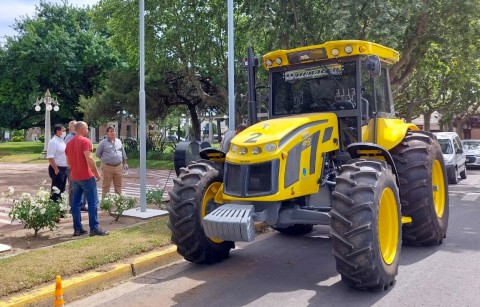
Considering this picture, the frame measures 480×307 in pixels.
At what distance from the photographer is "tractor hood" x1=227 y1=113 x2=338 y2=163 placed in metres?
6.06

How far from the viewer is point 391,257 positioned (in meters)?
6.17

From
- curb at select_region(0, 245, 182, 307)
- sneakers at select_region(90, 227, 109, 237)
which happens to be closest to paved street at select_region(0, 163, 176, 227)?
sneakers at select_region(90, 227, 109, 237)

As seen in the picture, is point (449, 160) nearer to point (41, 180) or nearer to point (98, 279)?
point (98, 279)

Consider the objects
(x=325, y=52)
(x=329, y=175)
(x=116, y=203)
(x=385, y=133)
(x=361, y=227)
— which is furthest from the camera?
(x=116, y=203)

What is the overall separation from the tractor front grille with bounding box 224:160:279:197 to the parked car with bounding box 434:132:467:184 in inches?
509

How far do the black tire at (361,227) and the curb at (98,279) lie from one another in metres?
2.76

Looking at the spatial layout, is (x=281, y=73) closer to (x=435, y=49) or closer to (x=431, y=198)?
(x=431, y=198)

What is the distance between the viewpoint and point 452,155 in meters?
17.6

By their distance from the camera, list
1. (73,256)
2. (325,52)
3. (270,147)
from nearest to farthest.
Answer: (270,147)
(73,256)
(325,52)

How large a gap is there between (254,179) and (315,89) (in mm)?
2058

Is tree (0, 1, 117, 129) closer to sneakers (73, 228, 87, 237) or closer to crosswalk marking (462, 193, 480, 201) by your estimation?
crosswalk marking (462, 193, 480, 201)

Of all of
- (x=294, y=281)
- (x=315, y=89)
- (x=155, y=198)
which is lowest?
(x=294, y=281)

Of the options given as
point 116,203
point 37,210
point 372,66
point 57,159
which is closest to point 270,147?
point 372,66

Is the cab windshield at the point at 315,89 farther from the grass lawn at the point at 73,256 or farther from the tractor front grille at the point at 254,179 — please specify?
the grass lawn at the point at 73,256
